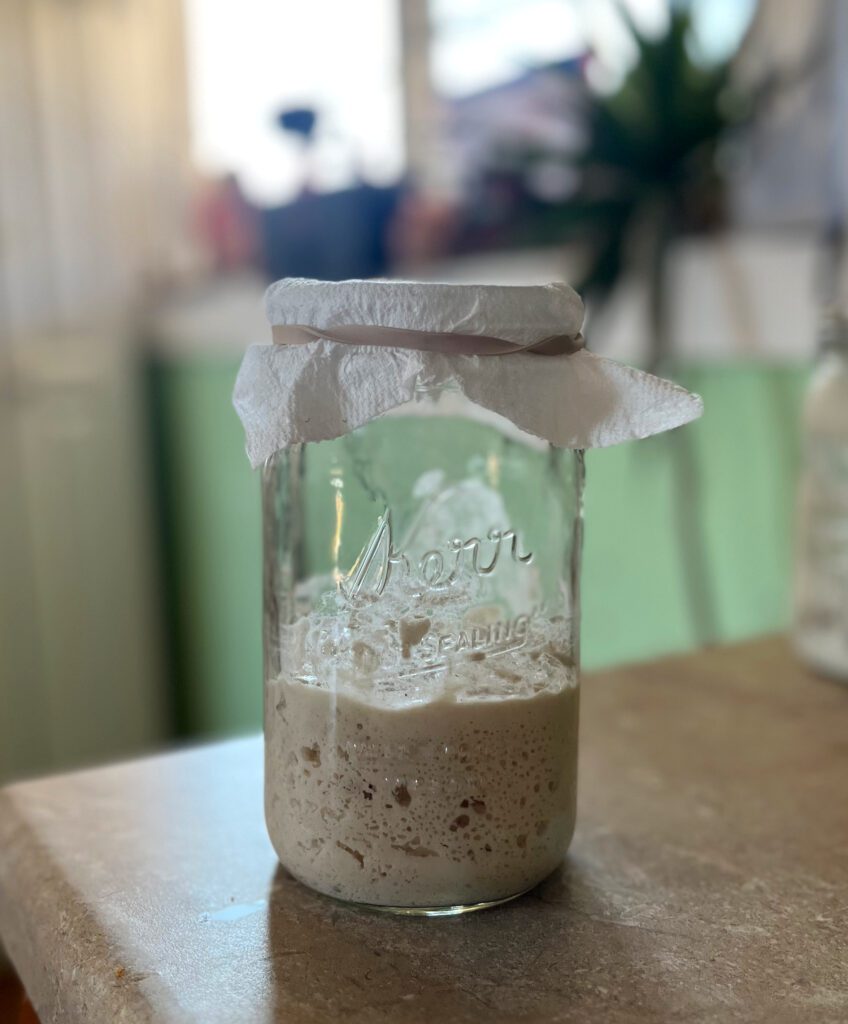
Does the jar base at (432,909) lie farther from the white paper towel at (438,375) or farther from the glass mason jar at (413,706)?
the white paper towel at (438,375)

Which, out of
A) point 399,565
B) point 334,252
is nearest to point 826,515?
point 399,565

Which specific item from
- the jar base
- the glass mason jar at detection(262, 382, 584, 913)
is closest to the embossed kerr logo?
the glass mason jar at detection(262, 382, 584, 913)

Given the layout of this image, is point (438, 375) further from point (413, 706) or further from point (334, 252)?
point (334, 252)

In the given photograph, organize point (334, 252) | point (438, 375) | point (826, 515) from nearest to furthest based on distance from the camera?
point (438, 375), point (826, 515), point (334, 252)

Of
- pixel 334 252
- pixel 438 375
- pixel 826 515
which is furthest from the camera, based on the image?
pixel 334 252

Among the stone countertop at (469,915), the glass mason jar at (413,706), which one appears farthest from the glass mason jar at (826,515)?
the glass mason jar at (413,706)

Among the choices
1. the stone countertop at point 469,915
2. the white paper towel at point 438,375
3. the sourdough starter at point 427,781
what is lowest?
the stone countertop at point 469,915
